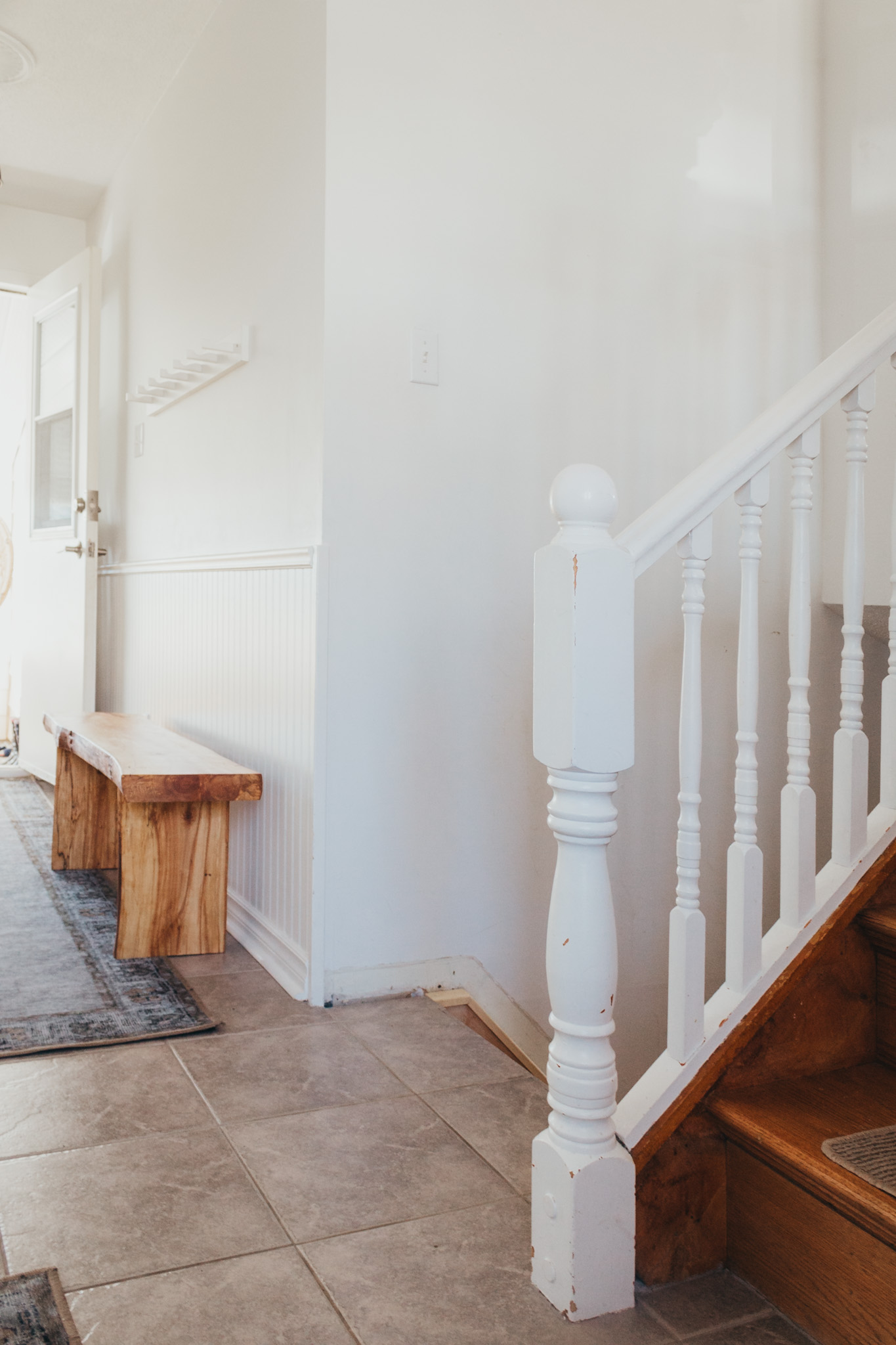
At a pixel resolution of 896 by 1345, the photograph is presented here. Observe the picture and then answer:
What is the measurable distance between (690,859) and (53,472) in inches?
146

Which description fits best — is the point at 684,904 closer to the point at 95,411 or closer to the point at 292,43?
the point at 292,43

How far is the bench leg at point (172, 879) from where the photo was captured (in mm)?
2307

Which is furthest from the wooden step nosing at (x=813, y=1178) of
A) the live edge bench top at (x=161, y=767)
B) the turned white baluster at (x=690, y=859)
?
the live edge bench top at (x=161, y=767)

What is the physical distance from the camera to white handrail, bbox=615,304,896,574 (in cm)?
123

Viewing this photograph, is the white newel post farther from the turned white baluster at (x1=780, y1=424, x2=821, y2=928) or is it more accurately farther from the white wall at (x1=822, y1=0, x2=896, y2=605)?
the white wall at (x1=822, y1=0, x2=896, y2=605)

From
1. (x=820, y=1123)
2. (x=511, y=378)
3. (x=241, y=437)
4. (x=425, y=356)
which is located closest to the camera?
(x=820, y=1123)

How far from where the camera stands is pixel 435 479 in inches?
85.9

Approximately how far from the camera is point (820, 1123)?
125 cm

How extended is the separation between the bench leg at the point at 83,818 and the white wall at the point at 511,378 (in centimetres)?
128

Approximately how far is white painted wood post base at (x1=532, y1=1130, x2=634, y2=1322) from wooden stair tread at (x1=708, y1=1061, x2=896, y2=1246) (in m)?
0.16

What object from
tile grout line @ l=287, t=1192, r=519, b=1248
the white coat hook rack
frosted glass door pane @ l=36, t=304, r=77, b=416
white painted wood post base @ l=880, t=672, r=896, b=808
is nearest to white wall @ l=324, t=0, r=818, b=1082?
the white coat hook rack

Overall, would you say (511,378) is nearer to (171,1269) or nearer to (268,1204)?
(268,1204)

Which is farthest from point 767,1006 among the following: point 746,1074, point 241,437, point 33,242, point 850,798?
point 33,242

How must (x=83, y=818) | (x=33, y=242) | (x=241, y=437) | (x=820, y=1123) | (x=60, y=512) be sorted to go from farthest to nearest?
(x=33, y=242)
(x=60, y=512)
(x=83, y=818)
(x=241, y=437)
(x=820, y=1123)
